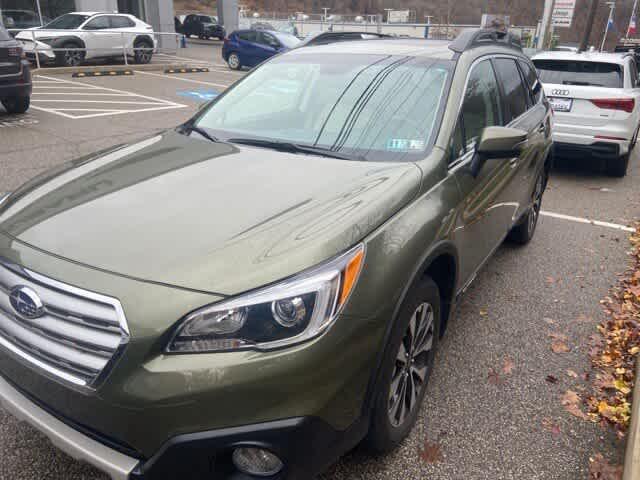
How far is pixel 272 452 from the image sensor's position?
1.64 metres

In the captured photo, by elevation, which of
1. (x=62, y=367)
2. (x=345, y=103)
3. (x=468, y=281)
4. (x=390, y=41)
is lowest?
(x=468, y=281)

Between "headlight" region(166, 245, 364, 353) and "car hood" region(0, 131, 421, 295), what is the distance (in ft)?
0.17

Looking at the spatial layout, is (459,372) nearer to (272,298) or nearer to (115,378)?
(272,298)

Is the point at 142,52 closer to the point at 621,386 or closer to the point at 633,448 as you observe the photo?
the point at 621,386

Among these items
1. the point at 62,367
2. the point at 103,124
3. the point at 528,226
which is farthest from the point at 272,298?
the point at 103,124

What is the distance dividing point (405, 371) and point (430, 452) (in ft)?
1.46

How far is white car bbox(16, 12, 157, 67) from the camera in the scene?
15922mm

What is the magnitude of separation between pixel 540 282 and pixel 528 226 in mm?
790

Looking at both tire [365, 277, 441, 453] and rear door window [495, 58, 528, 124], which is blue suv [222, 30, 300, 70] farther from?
tire [365, 277, 441, 453]

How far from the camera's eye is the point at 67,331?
170 cm

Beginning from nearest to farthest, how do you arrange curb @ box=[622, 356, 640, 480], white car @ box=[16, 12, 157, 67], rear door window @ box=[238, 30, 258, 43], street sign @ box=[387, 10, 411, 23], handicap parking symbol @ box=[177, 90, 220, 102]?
curb @ box=[622, 356, 640, 480] → handicap parking symbol @ box=[177, 90, 220, 102] → white car @ box=[16, 12, 157, 67] → rear door window @ box=[238, 30, 258, 43] → street sign @ box=[387, 10, 411, 23]

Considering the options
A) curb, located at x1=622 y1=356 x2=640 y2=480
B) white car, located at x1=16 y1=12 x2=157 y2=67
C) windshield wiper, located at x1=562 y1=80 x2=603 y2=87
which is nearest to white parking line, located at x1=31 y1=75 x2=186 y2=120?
white car, located at x1=16 y1=12 x2=157 y2=67

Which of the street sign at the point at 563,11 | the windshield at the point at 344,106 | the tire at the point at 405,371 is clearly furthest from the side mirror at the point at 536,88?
the street sign at the point at 563,11

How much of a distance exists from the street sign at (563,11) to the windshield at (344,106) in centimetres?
3410
